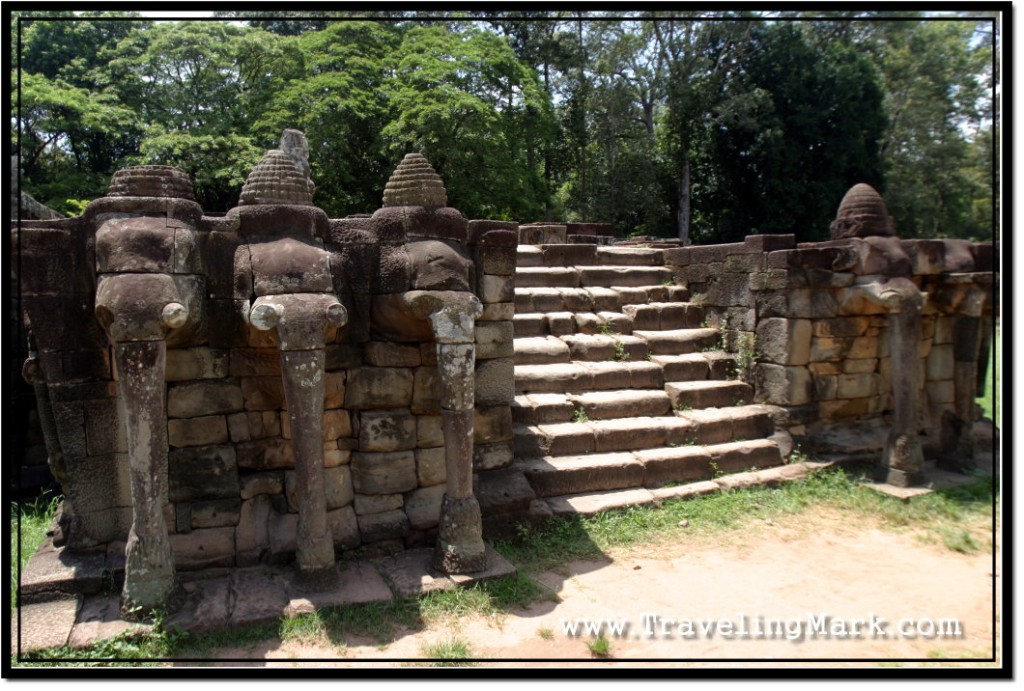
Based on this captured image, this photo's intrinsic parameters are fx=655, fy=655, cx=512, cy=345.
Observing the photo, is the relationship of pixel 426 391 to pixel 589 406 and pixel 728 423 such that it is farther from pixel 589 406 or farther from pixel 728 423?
pixel 728 423

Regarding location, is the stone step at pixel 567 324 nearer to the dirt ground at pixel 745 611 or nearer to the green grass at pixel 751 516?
the green grass at pixel 751 516

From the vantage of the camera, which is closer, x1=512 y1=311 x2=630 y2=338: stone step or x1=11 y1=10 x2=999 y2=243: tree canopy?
x1=512 y1=311 x2=630 y2=338: stone step

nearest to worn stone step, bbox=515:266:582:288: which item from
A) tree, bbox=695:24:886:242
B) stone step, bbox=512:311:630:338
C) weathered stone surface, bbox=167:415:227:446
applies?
stone step, bbox=512:311:630:338

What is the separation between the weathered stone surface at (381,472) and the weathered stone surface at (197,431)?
0.95m

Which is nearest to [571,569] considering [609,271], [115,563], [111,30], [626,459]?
[626,459]

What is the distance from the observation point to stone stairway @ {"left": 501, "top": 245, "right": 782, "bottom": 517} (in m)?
6.29

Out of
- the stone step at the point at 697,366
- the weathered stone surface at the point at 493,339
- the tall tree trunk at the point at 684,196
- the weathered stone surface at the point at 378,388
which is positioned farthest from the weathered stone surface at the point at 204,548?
the tall tree trunk at the point at 684,196

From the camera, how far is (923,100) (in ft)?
70.2

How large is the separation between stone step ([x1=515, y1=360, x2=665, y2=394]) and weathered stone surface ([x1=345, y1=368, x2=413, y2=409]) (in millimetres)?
2302

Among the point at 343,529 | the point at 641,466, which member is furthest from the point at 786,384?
the point at 343,529

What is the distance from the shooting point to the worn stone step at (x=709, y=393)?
295 inches

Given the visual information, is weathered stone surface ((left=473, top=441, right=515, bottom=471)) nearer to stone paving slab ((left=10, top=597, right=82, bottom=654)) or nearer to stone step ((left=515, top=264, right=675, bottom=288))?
stone paving slab ((left=10, top=597, right=82, bottom=654))

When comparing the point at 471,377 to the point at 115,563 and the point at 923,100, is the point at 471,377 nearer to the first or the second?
the point at 115,563

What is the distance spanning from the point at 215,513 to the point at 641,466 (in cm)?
380
